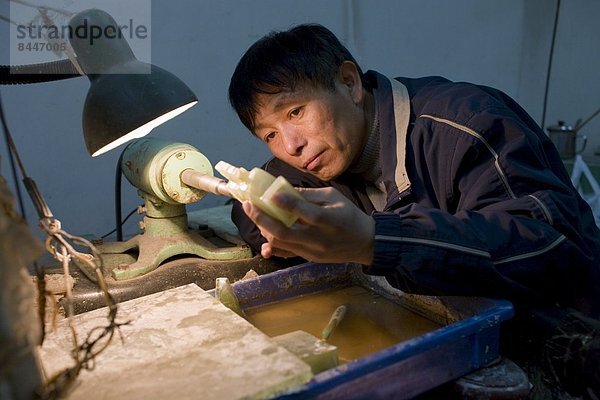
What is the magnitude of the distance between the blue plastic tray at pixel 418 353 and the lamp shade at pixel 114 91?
41 cm

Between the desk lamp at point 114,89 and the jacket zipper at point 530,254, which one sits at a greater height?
the desk lamp at point 114,89

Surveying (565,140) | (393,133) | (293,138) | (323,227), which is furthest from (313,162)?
(565,140)

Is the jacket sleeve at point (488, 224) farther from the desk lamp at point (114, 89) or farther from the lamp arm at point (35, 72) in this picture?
the lamp arm at point (35, 72)

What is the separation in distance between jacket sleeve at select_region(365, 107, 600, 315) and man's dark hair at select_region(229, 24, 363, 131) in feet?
0.93

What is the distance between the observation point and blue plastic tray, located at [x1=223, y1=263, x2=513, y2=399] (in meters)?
0.71

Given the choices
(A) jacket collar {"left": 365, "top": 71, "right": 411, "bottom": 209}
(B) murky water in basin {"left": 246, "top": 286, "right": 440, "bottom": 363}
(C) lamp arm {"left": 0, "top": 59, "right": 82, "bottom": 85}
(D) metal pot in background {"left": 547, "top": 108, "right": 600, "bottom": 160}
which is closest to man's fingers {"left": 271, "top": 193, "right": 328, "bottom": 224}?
(B) murky water in basin {"left": 246, "top": 286, "right": 440, "bottom": 363}

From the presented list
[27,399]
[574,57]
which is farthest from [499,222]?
[574,57]

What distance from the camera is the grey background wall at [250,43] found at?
210cm

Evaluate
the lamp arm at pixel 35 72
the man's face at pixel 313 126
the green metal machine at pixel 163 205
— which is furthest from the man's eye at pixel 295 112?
the lamp arm at pixel 35 72

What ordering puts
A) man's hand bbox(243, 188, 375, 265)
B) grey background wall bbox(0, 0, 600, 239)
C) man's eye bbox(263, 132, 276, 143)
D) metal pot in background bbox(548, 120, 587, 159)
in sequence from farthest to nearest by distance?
metal pot in background bbox(548, 120, 587, 159) → grey background wall bbox(0, 0, 600, 239) → man's eye bbox(263, 132, 276, 143) → man's hand bbox(243, 188, 375, 265)

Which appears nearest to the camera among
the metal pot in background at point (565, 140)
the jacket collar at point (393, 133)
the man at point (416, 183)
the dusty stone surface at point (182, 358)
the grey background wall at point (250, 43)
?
the dusty stone surface at point (182, 358)

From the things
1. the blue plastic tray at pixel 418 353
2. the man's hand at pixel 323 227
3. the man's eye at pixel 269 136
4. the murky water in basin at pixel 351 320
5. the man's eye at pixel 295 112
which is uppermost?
the man's eye at pixel 295 112

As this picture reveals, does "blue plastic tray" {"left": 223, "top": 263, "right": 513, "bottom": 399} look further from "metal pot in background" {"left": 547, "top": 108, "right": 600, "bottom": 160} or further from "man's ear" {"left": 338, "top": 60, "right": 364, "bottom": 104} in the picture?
"metal pot in background" {"left": 547, "top": 108, "right": 600, "bottom": 160}

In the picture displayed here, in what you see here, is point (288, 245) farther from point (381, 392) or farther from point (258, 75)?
point (258, 75)
